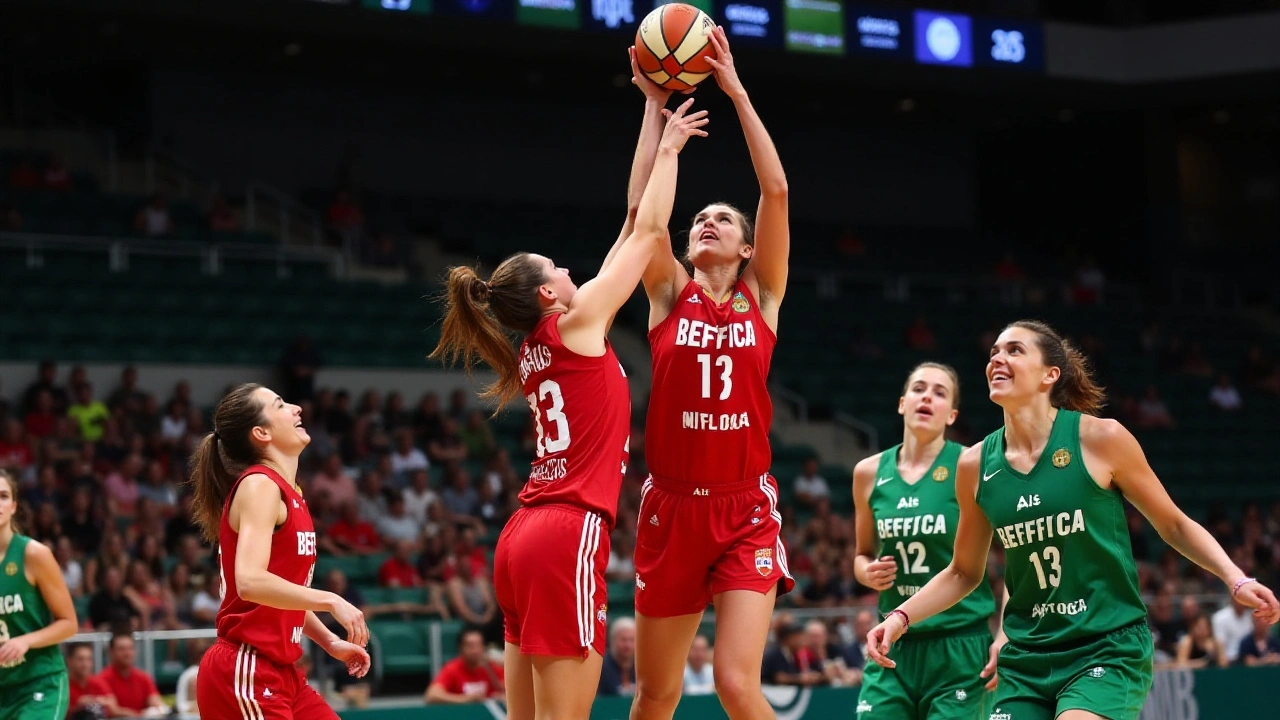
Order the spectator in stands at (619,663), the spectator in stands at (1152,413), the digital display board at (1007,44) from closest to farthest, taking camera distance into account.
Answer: the spectator in stands at (619,663) → the digital display board at (1007,44) → the spectator in stands at (1152,413)

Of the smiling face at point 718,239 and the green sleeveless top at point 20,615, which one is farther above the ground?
the smiling face at point 718,239

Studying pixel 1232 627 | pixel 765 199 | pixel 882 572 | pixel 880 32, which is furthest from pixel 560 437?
pixel 880 32

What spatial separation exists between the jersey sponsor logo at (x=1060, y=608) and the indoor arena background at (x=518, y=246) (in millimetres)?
5078

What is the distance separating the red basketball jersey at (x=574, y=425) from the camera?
519 cm

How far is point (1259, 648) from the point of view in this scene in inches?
553

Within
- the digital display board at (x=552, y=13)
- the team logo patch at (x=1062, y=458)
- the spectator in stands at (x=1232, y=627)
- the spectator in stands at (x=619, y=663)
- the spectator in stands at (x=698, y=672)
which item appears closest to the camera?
the team logo patch at (x=1062, y=458)

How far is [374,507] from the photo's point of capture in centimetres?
1421

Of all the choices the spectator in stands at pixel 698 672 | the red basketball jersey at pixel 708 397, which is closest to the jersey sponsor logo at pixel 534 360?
the red basketball jersey at pixel 708 397

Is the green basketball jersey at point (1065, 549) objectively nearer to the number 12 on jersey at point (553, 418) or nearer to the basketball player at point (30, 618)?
the number 12 on jersey at point (553, 418)

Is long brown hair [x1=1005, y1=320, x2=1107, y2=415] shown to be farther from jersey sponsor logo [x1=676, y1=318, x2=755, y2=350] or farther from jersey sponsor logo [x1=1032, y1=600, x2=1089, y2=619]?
jersey sponsor logo [x1=676, y1=318, x2=755, y2=350]

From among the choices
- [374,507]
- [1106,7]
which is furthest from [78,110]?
[1106,7]

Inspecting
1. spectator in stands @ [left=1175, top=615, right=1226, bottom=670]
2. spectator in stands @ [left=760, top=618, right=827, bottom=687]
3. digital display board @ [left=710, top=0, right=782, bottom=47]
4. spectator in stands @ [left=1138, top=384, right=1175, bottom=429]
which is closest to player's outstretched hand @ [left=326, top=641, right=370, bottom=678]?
spectator in stands @ [left=760, top=618, right=827, bottom=687]

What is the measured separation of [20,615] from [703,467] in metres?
3.27

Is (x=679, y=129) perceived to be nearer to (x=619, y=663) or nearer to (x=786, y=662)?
(x=619, y=663)
